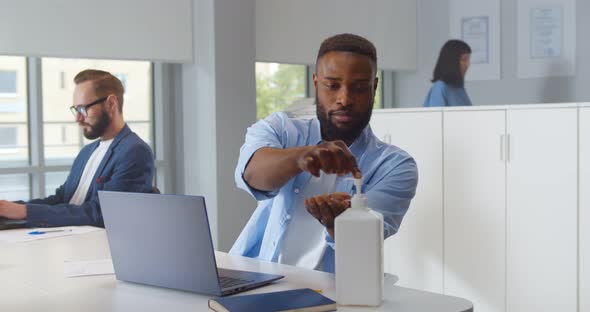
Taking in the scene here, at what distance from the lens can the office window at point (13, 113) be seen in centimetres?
398

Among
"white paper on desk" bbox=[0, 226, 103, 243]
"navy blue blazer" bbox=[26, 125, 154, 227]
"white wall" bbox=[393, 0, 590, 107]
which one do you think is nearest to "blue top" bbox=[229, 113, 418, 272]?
"white paper on desk" bbox=[0, 226, 103, 243]

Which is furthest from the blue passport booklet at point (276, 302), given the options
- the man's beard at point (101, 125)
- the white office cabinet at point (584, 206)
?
the white office cabinet at point (584, 206)

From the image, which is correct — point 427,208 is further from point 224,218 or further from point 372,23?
point 372,23

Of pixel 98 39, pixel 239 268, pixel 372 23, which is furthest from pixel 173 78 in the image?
pixel 239 268

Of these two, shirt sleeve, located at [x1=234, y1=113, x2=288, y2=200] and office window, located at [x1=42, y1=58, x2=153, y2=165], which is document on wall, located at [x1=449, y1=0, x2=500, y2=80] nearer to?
office window, located at [x1=42, y1=58, x2=153, y2=165]

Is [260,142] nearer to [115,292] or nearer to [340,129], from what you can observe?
[340,129]

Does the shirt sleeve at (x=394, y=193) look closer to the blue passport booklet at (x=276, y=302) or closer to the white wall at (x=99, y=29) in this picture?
the blue passport booklet at (x=276, y=302)

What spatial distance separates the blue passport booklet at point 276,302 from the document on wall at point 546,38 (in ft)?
14.3

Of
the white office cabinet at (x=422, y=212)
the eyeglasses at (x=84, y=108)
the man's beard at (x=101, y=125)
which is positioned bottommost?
the white office cabinet at (x=422, y=212)

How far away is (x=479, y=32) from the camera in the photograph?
571cm

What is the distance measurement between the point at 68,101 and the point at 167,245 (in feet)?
9.77

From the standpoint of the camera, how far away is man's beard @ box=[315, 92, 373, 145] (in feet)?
6.10

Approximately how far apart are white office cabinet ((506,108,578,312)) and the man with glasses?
1.61 m

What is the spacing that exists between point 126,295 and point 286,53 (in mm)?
3721
